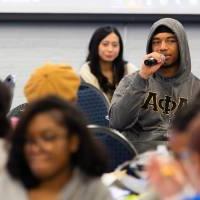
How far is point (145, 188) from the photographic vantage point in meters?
2.07

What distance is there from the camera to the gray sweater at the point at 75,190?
1.79 meters

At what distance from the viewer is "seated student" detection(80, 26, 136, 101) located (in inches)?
178

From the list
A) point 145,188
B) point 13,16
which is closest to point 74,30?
point 13,16

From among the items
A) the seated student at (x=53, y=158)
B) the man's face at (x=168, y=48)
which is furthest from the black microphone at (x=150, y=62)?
the seated student at (x=53, y=158)

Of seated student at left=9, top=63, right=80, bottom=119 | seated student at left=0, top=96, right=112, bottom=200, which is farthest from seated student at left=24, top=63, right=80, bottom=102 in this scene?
seated student at left=0, top=96, right=112, bottom=200

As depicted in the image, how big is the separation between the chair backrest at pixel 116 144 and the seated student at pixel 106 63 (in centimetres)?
193

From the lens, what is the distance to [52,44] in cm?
672

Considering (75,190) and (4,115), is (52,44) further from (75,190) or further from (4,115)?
(75,190)

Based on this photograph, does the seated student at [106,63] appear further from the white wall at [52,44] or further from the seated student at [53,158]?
the seated student at [53,158]

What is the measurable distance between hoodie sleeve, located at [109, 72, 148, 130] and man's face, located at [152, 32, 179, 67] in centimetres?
26

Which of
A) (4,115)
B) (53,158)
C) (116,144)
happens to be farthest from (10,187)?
(116,144)

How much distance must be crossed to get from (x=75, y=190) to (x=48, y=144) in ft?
0.50

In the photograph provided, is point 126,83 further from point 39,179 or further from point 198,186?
point 198,186

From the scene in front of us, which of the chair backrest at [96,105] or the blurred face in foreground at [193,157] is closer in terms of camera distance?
the blurred face in foreground at [193,157]
